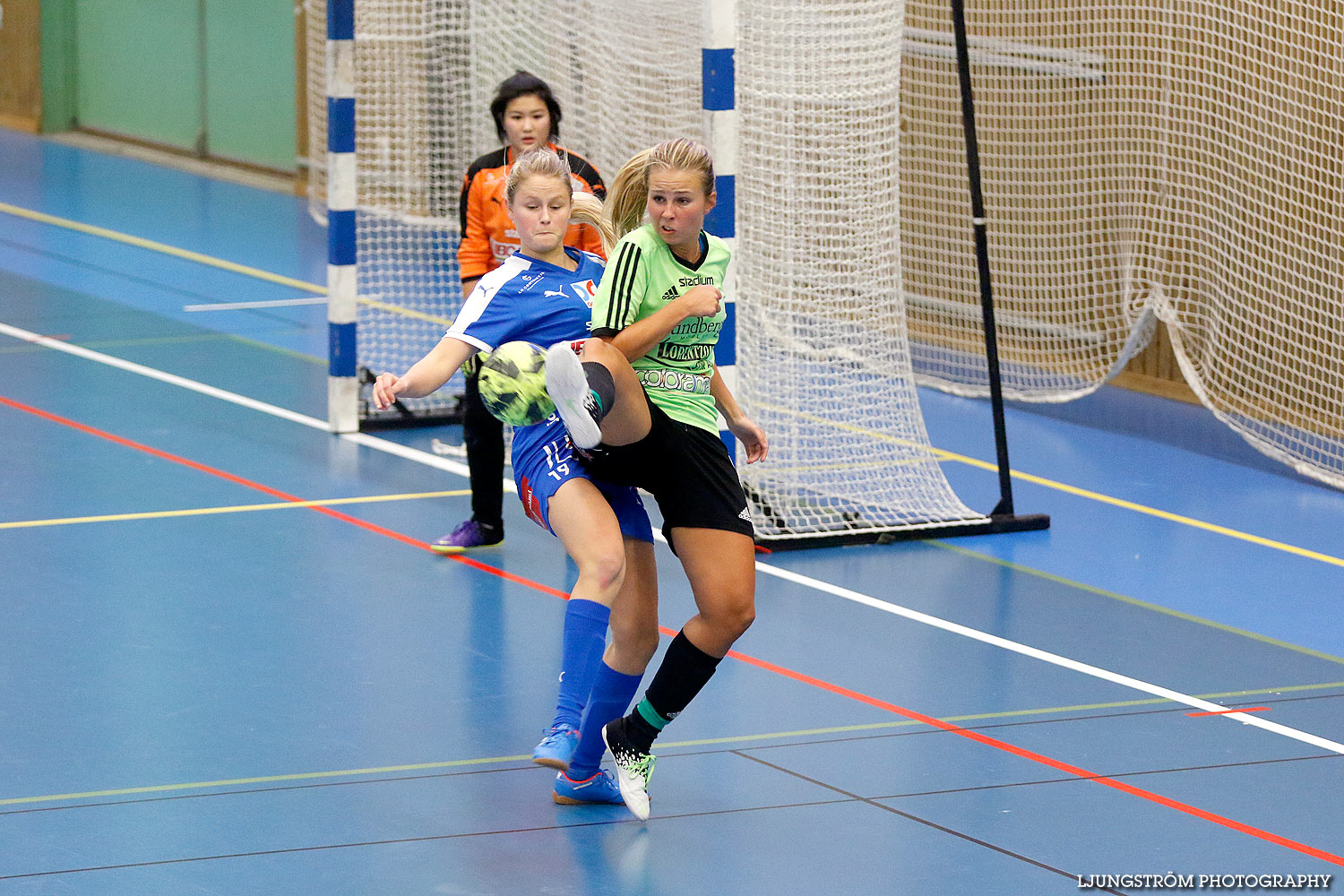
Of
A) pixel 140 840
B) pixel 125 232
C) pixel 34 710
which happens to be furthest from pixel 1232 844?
pixel 125 232

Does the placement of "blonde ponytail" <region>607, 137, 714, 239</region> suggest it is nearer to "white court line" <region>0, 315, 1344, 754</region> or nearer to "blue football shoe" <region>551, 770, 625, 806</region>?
"blue football shoe" <region>551, 770, 625, 806</region>

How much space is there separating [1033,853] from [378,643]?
2.58 meters

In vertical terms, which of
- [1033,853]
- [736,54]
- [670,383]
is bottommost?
[1033,853]

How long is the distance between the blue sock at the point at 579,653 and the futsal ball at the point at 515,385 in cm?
50

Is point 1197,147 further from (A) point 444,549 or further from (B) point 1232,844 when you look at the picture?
(B) point 1232,844

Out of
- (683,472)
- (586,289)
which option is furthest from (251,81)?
(683,472)

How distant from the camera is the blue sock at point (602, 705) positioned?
16.1 ft

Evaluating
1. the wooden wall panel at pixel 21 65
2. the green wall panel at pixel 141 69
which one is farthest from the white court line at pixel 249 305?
the wooden wall panel at pixel 21 65

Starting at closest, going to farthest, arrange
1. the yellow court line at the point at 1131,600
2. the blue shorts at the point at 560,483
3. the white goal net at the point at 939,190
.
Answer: the blue shorts at the point at 560,483 → the yellow court line at the point at 1131,600 → the white goal net at the point at 939,190

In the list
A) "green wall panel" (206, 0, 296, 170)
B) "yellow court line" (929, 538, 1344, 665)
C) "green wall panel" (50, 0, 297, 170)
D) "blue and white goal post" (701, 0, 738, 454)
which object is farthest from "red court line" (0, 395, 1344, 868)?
"green wall panel" (50, 0, 297, 170)

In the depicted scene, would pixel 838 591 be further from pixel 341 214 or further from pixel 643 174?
pixel 341 214

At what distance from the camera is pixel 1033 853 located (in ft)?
15.6

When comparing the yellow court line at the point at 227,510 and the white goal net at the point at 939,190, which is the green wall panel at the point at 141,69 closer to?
the white goal net at the point at 939,190

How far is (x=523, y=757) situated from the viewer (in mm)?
5430
